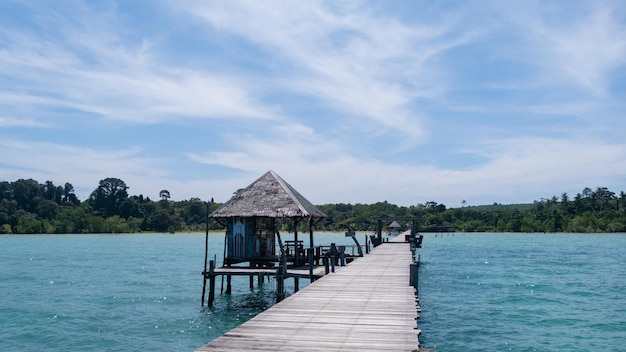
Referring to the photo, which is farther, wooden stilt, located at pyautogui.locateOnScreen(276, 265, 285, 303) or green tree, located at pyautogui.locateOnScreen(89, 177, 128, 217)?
green tree, located at pyautogui.locateOnScreen(89, 177, 128, 217)

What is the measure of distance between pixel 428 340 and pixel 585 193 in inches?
6458

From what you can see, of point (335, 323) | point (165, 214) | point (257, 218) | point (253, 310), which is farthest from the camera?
point (165, 214)

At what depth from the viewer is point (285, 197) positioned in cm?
2591

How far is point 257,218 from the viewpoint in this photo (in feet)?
87.2

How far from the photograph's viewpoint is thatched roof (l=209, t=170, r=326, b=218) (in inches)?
981

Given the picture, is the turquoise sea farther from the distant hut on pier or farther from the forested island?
the forested island

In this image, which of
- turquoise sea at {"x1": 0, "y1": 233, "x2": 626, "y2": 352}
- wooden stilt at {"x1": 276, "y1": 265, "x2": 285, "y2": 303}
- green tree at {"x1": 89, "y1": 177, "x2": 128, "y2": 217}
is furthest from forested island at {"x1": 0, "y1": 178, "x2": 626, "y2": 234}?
wooden stilt at {"x1": 276, "y1": 265, "x2": 285, "y2": 303}

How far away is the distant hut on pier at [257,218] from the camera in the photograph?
83.3 ft

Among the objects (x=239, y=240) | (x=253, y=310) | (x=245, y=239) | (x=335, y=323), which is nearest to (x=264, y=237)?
(x=245, y=239)

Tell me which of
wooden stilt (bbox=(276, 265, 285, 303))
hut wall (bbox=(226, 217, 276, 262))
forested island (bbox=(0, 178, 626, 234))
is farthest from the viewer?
forested island (bbox=(0, 178, 626, 234))

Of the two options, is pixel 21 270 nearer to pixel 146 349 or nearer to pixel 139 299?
pixel 139 299

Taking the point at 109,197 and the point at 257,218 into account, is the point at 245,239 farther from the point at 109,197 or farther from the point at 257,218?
the point at 109,197

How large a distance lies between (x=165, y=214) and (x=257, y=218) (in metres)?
131

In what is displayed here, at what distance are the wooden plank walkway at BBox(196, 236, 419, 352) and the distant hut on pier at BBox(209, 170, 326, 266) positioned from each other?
915cm
